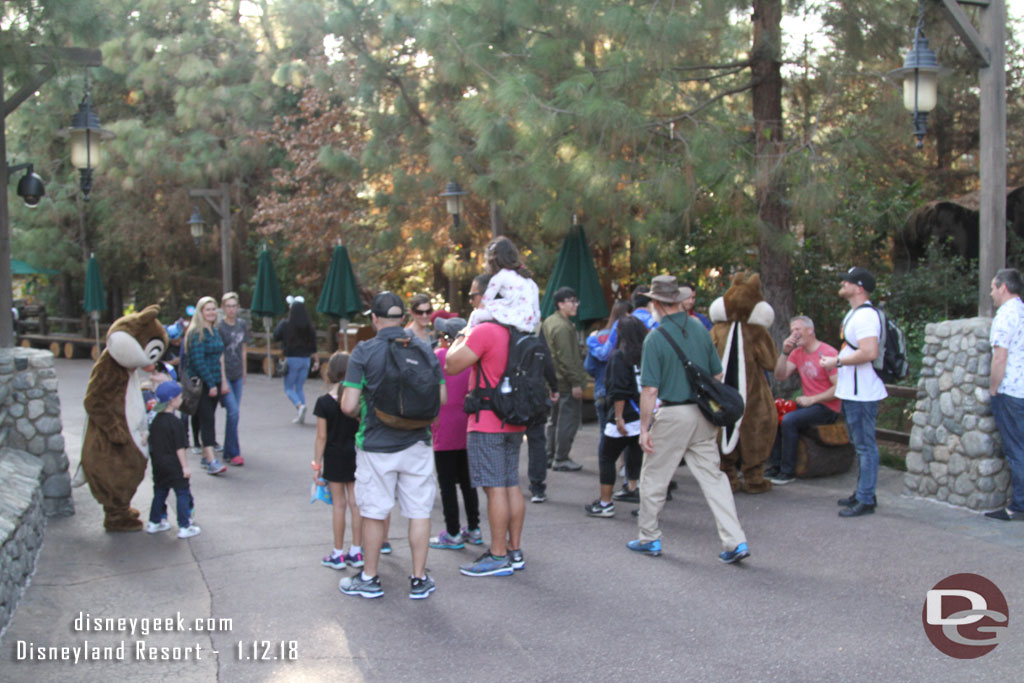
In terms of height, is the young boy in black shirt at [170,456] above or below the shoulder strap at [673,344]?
below

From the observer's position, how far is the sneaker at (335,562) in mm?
6074

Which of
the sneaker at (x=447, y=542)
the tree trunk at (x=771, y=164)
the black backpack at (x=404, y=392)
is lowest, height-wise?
the sneaker at (x=447, y=542)

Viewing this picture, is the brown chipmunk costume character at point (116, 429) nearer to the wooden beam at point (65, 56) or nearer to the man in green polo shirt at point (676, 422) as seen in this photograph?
the wooden beam at point (65, 56)

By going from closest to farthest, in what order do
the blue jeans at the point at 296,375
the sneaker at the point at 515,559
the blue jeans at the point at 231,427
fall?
the sneaker at the point at 515,559 < the blue jeans at the point at 231,427 < the blue jeans at the point at 296,375

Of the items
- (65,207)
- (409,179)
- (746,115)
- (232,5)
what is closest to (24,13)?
(746,115)

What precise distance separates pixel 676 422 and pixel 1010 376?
2.60 meters

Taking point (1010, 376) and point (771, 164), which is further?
point (771, 164)

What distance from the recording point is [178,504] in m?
6.86

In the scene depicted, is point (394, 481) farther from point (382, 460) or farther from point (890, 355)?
point (890, 355)

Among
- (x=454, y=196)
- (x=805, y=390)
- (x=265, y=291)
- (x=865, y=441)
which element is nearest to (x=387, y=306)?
(x=865, y=441)

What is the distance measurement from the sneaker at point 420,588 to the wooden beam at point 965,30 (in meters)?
5.53

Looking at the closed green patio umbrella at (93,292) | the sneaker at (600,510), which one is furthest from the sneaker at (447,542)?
the closed green patio umbrella at (93,292)

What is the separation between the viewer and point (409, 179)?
49.3 feet

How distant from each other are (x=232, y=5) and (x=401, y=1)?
10.5 metres
